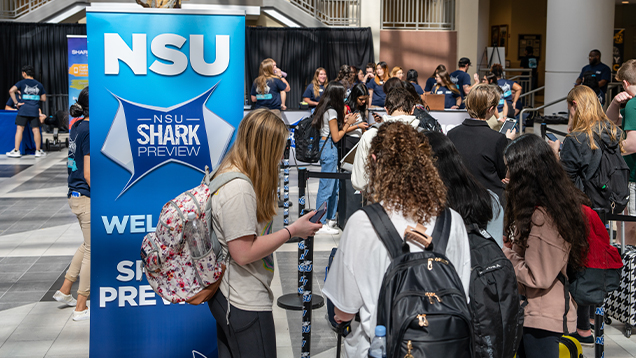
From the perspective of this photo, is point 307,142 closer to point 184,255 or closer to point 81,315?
point 81,315

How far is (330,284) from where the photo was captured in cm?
228

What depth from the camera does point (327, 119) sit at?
23.1ft

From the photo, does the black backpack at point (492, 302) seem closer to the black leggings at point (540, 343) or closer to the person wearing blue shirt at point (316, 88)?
the black leggings at point (540, 343)

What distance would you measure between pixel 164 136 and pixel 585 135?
3031 millimetres

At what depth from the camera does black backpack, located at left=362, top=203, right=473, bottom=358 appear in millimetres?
2076

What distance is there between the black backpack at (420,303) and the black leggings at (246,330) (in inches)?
30.8

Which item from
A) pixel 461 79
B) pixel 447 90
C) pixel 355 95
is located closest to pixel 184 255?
pixel 355 95

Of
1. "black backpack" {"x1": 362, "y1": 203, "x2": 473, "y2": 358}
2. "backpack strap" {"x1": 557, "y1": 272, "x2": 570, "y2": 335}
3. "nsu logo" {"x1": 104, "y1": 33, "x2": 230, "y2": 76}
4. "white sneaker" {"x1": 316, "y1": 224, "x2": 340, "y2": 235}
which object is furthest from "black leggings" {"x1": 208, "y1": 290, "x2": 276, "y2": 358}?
"white sneaker" {"x1": 316, "y1": 224, "x2": 340, "y2": 235}

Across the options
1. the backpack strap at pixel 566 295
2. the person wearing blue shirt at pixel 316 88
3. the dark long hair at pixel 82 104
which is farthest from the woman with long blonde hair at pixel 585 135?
the person wearing blue shirt at pixel 316 88

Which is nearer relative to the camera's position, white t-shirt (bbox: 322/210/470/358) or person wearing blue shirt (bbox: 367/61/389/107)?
white t-shirt (bbox: 322/210/470/358)

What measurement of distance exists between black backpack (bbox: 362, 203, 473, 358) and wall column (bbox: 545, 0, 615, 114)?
507 inches

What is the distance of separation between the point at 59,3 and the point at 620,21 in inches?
845

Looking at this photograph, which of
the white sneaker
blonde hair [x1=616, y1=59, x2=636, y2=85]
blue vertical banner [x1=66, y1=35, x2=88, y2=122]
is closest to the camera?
blonde hair [x1=616, y1=59, x2=636, y2=85]

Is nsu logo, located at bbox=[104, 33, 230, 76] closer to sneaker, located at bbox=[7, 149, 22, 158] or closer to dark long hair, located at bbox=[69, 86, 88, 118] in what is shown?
dark long hair, located at bbox=[69, 86, 88, 118]
